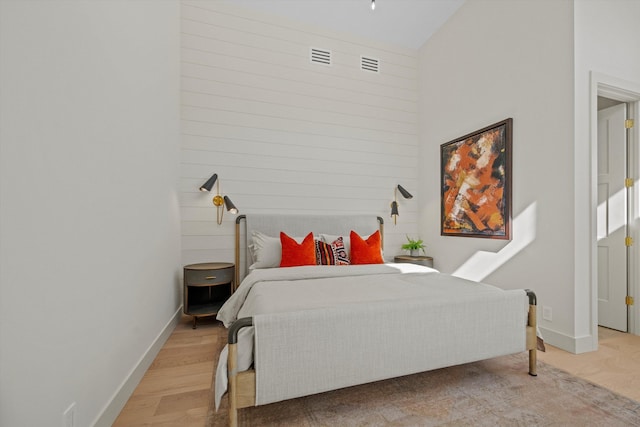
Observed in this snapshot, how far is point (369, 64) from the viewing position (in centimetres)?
411

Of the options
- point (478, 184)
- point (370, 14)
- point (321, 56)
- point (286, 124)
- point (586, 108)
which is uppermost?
point (370, 14)

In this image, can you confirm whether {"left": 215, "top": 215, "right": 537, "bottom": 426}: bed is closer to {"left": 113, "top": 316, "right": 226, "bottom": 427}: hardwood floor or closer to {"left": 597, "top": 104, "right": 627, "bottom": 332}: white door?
{"left": 113, "top": 316, "right": 226, "bottom": 427}: hardwood floor

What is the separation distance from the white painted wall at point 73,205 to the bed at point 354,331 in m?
0.61

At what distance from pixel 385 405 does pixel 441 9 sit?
4237mm

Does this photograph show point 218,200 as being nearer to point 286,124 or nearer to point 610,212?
point 286,124

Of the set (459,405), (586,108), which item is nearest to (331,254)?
(459,405)

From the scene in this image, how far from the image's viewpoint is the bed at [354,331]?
54.7 inches

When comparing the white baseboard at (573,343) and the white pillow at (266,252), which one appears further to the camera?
the white pillow at (266,252)

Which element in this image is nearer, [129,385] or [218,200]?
[129,385]

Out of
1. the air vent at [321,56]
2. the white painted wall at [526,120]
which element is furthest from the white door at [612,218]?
the air vent at [321,56]

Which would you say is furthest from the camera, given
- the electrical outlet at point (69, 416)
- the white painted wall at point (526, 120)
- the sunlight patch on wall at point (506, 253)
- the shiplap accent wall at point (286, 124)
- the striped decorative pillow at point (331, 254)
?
the shiplap accent wall at point (286, 124)

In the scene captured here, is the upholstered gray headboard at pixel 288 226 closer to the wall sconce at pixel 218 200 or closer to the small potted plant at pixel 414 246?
the wall sconce at pixel 218 200

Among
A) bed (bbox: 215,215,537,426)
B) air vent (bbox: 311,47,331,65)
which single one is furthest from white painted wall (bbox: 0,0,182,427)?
air vent (bbox: 311,47,331,65)

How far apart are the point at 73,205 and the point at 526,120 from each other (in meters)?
3.44
